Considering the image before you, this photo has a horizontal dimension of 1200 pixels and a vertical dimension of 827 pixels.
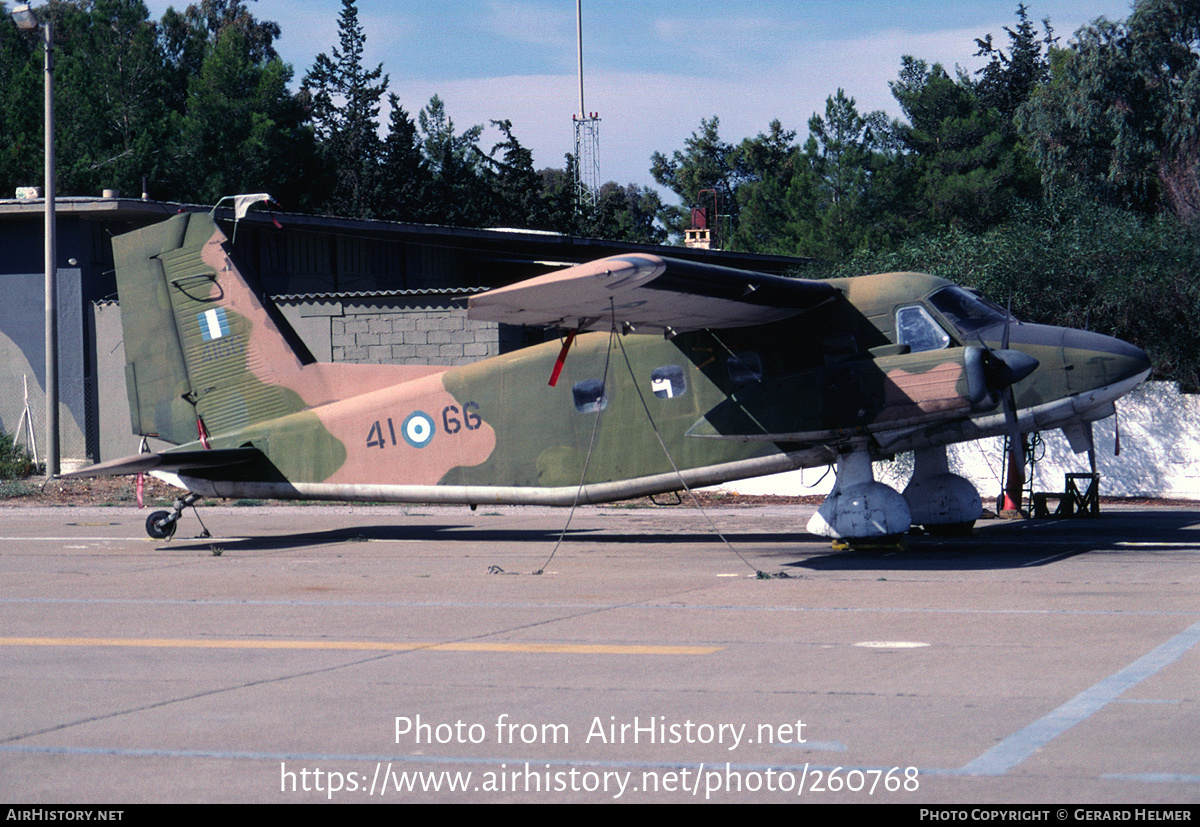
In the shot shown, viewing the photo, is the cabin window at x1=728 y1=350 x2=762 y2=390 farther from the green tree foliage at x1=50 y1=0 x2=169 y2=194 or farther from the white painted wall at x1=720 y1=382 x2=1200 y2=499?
the green tree foliage at x1=50 y1=0 x2=169 y2=194

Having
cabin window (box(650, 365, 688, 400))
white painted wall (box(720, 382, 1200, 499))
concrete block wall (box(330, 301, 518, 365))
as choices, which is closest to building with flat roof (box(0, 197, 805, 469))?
concrete block wall (box(330, 301, 518, 365))

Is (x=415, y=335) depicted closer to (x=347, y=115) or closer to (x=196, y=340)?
(x=196, y=340)

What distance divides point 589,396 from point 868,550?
4110 millimetres

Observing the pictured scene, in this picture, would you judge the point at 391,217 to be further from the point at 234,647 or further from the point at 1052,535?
the point at 234,647

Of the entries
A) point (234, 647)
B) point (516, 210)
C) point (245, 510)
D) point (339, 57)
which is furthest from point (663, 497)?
point (339, 57)

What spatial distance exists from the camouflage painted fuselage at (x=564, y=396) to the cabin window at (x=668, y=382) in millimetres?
20

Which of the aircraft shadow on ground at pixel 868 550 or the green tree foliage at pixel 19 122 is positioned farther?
the green tree foliage at pixel 19 122

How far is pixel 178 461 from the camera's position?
16.2 m

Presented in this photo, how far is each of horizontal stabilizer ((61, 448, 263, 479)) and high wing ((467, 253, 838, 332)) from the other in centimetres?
558

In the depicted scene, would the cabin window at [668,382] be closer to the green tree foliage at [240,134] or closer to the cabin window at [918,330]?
the cabin window at [918,330]

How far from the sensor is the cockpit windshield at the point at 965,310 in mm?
13852

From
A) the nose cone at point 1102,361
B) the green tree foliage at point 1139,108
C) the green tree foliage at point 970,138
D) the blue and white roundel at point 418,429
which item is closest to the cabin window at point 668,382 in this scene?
the blue and white roundel at point 418,429

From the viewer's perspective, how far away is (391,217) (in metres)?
56.2

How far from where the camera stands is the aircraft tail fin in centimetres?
1716
